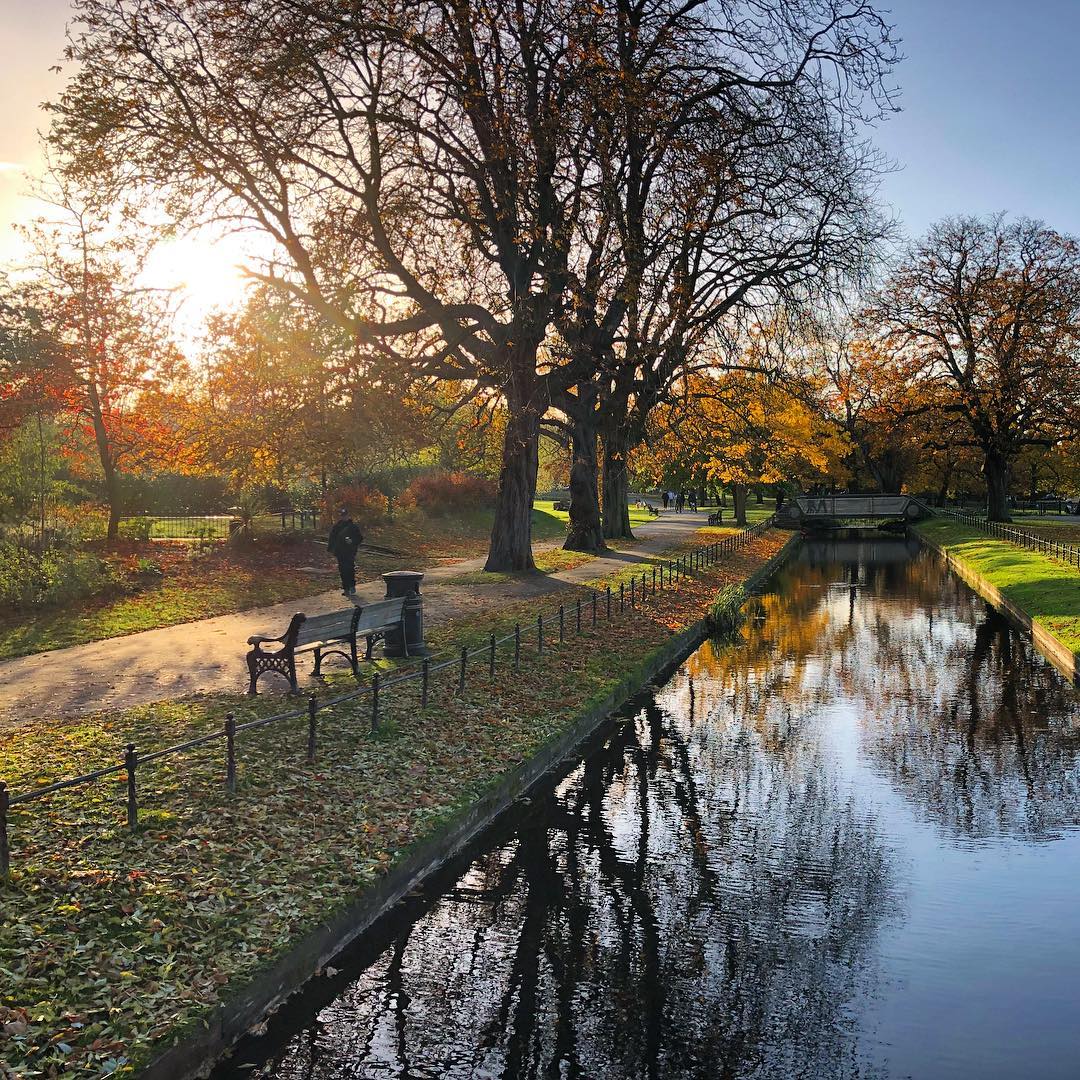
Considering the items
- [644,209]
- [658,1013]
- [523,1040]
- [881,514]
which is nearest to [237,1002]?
[523,1040]

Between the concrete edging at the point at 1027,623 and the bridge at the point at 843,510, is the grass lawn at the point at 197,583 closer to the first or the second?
the concrete edging at the point at 1027,623

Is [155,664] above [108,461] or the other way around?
the other way around

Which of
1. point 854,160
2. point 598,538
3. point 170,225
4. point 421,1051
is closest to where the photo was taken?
point 421,1051

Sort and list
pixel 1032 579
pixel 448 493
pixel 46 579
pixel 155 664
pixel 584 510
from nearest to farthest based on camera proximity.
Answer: pixel 155 664 < pixel 46 579 < pixel 1032 579 < pixel 584 510 < pixel 448 493

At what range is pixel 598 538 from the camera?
41.2 meters

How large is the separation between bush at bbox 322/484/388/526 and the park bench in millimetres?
23445

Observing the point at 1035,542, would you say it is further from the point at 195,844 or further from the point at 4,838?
the point at 4,838

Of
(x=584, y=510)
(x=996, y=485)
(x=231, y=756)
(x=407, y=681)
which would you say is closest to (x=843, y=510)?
(x=996, y=485)

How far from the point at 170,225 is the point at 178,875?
726 inches

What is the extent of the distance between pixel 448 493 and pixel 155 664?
35199mm

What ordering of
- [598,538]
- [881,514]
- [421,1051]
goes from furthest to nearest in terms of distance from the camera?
[881,514] < [598,538] < [421,1051]

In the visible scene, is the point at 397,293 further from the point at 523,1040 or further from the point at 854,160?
the point at 523,1040

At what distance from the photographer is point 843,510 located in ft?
238

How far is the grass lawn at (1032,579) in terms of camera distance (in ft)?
76.2
